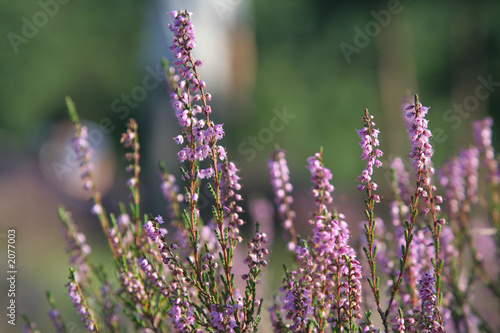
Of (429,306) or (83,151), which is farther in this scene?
(83,151)

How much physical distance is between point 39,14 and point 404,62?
21957 mm

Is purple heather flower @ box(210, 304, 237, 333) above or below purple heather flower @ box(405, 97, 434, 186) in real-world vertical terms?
below

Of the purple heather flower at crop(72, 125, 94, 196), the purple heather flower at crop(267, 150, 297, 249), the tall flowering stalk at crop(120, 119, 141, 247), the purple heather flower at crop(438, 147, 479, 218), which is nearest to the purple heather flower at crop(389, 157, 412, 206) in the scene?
the purple heather flower at crop(438, 147, 479, 218)

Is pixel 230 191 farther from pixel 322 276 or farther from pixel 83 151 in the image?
pixel 83 151

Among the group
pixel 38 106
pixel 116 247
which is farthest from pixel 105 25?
pixel 116 247

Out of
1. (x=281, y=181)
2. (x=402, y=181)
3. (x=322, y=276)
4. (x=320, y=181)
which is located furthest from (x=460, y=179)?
(x=322, y=276)

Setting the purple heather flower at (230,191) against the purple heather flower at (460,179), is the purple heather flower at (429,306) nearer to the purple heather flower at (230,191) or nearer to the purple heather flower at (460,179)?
the purple heather flower at (230,191)

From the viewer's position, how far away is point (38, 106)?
117 ft

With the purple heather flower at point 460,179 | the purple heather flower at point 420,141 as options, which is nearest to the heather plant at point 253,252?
the purple heather flower at point 420,141

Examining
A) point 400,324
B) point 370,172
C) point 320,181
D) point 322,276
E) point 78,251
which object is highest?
point 78,251

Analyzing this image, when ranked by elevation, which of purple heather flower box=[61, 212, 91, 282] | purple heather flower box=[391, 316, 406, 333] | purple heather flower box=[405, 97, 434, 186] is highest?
purple heather flower box=[61, 212, 91, 282]

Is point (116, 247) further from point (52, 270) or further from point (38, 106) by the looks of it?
point (38, 106)

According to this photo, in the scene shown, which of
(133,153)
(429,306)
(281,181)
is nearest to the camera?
(429,306)

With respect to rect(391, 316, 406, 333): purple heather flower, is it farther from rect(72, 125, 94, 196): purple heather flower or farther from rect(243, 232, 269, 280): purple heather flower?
rect(72, 125, 94, 196): purple heather flower
